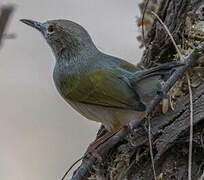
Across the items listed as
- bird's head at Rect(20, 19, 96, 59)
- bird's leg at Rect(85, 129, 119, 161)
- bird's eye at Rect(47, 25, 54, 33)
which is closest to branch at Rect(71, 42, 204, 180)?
bird's leg at Rect(85, 129, 119, 161)

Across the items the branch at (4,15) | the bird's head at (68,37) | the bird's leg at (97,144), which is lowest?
the bird's leg at (97,144)

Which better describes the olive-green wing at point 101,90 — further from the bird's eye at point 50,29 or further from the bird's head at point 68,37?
the bird's eye at point 50,29

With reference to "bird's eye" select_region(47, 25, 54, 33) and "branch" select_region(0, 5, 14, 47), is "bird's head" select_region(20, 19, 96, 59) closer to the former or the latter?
"bird's eye" select_region(47, 25, 54, 33)

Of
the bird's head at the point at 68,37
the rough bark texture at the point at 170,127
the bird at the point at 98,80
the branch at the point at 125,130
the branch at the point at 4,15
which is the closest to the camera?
the branch at the point at 4,15

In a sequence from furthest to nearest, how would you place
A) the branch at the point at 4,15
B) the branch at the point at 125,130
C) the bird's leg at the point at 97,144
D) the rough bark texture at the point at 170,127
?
the bird's leg at the point at 97,144
the rough bark texture at the point at 170,127
the branch at the point at 125,130
the branch at the point at 4,15

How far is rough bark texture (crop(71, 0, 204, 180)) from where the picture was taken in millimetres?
2951

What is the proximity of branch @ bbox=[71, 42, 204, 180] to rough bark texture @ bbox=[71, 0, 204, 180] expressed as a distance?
0.17ft

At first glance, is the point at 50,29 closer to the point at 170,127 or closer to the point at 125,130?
the point at 125,130

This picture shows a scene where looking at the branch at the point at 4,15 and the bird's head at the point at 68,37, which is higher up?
the branch at the point at 4,15

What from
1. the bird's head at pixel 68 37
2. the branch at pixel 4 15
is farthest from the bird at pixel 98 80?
the branch at pixel 4 15

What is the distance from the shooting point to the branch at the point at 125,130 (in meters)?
2.74

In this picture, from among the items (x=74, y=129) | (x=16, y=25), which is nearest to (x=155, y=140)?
(x=74, y=129)

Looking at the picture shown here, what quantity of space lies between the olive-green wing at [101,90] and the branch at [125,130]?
0.50ft

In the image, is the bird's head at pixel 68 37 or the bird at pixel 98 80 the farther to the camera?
the bird's head at pixel 68 37
